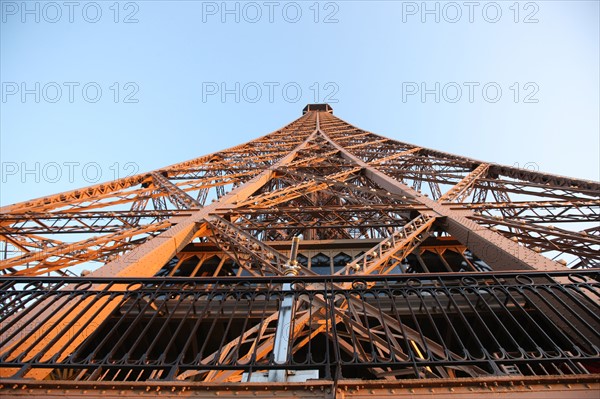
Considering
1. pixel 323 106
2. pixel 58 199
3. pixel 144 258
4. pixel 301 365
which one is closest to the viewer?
pixel 301 365

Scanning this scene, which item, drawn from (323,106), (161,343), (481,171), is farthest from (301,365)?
(323,106)

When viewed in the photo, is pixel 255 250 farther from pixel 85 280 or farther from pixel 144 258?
pixel 85 280

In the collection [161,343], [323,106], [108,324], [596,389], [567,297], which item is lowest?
[161,343]

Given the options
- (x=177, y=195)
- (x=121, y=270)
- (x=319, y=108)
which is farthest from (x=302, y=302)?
(x=319, y=108)

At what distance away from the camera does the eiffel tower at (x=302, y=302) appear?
3.12 m

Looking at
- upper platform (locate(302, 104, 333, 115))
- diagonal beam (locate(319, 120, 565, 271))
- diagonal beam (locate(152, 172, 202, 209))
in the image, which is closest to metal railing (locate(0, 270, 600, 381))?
diagonal beam (locate(319, 120, 565, 271))

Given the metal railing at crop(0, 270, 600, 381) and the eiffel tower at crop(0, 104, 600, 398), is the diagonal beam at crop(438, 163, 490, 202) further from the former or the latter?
the metal railing at crop(0, 270, 600, 381)

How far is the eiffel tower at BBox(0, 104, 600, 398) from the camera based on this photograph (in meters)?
3.12

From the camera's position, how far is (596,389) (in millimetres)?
2797

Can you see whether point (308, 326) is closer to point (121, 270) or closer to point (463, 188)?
point (121, 270)

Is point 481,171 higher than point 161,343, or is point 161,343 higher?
point 481,171

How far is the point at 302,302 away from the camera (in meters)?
4.73

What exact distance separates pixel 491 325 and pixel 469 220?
1798 millimetres

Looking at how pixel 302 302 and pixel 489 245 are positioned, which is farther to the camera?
pixel 489 245
